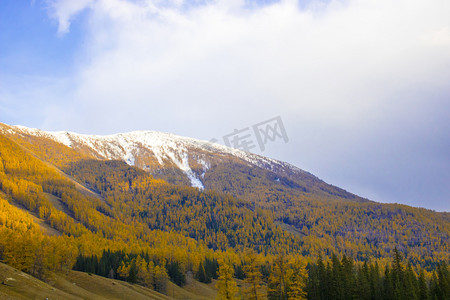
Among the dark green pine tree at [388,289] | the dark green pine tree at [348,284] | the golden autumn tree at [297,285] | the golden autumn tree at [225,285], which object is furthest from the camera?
the dark green pine tree at [388,289]

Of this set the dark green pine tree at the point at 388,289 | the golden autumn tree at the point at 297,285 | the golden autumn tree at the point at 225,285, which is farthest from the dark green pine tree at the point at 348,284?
the golden autumn tree at the point at 225,285

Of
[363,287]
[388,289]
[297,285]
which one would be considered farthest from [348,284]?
[297,285]

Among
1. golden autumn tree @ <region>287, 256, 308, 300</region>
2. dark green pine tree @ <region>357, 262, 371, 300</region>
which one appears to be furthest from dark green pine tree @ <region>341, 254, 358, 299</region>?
golden autumn tree @ <region>287, 256, 308, 300</region>

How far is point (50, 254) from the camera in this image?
87188 mm

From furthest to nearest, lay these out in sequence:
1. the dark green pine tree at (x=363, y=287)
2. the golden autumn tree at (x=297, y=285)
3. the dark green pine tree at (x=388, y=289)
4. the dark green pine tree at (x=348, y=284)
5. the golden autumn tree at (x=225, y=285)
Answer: the dark green pine tree at (x=388, y=289)
the dark green pine tree at (x=363, y=287)
the dark green pine tree at (x=348, y=284)
the golden autumn tree at (x=297, y=285)
the golden autumn tree at (x=225, y=285)

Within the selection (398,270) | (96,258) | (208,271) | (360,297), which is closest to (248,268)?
(360,297)

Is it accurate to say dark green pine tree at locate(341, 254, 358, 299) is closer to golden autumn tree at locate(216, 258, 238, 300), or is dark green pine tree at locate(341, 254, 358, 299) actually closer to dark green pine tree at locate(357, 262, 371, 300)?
dark green pine tree at locate(357, 262, 371, 300)

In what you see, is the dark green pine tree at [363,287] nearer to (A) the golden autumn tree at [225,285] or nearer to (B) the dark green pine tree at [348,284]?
(B) the dark green pine tree at [348,284]

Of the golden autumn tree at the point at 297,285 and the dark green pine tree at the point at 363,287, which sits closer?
the golden autumn tree at the point at 297,285

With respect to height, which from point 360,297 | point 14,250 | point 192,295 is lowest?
point 192,295

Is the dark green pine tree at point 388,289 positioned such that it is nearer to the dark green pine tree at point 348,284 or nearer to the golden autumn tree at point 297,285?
the dark green pine tree at point 348,284

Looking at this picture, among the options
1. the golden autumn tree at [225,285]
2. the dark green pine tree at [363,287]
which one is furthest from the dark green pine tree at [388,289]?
the golden autumn tree at [225,285]

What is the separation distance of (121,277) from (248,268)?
230 ft

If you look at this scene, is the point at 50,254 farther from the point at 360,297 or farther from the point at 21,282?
the point at 360,297
